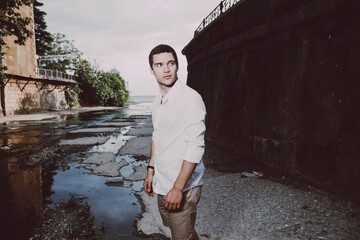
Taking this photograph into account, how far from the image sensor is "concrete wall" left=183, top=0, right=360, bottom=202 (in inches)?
157

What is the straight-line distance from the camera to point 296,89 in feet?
16.5

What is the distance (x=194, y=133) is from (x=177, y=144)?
0.17 meters

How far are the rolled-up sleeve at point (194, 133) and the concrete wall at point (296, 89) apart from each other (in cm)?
289

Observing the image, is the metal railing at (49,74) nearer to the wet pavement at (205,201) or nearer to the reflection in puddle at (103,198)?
the wet pavement at (205,201)

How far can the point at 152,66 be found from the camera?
2.00 m

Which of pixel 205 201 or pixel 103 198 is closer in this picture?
pixel 205 201

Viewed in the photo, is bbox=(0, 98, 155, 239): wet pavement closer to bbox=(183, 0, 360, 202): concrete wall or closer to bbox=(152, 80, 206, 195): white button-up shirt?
bbox=(152, 80, 206, 195): white button-up shirt

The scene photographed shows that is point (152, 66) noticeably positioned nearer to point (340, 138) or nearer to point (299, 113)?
point (340, 138)

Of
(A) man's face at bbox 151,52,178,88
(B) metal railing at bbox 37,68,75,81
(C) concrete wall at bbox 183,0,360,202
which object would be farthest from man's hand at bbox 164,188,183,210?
(B) metal railing at bbox 37,68,75,81

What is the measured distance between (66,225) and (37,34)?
44234 mm

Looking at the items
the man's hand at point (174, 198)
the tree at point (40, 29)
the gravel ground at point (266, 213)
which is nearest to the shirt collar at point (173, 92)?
the man's hand at point (174, 198)

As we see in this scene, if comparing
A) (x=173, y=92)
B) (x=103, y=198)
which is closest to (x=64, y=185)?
(x=103, y=198)

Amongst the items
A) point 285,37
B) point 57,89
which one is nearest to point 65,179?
point 285,37

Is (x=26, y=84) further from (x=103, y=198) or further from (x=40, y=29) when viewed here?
(x=103, y=198)
